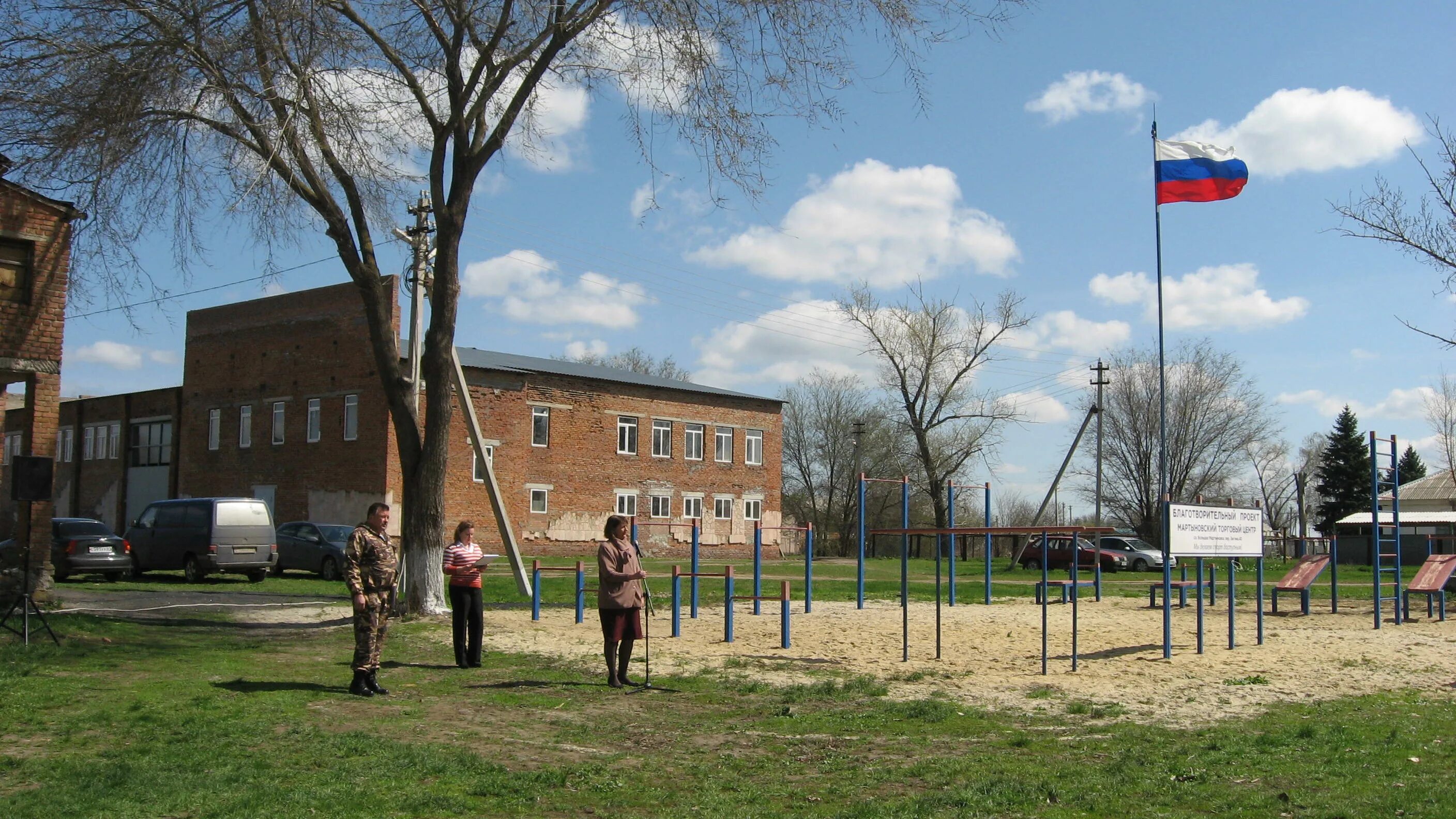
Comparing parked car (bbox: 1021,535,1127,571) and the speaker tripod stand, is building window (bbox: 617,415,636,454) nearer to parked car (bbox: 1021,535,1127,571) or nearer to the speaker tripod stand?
parked car (bbox: 1021,535,1127,571)

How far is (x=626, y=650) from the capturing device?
1126 centimetres

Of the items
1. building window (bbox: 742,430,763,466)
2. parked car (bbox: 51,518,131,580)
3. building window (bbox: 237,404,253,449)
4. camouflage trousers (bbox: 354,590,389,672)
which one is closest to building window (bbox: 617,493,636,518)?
building window (bbox: 742,430,763,466)

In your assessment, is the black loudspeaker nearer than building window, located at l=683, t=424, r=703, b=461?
Yes

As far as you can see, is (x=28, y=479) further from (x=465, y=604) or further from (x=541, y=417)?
(x=541, y=417)

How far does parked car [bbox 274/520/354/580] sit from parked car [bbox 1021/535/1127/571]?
26.4 metres

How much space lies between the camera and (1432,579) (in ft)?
67.3

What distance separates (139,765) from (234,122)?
11.9 metres

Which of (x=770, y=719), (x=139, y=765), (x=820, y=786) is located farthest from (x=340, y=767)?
(x=770, y=719)

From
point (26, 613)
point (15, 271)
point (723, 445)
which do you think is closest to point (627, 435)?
point (723, 445)

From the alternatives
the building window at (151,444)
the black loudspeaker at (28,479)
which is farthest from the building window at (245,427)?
the black loudspeaker at (28,479)

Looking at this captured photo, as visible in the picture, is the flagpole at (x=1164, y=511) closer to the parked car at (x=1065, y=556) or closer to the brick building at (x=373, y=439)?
the parked car at (x=1065, y=556)

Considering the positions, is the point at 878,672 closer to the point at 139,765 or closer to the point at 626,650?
the point at 626,650

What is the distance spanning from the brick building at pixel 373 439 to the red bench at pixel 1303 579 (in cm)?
2517

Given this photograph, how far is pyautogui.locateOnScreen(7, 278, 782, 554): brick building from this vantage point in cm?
4006
